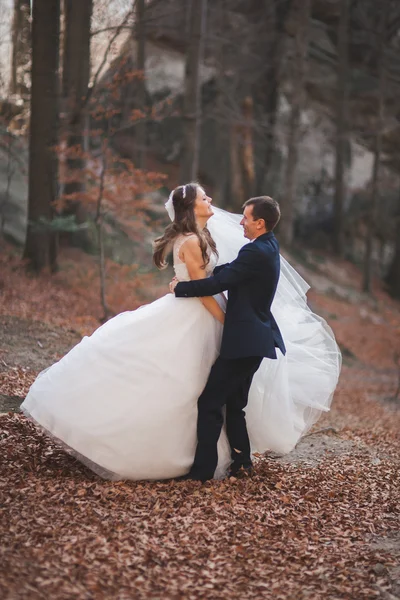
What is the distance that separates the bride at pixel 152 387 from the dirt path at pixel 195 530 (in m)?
0.27

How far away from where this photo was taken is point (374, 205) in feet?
80.4

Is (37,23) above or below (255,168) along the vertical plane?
above

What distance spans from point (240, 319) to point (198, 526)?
174 cm

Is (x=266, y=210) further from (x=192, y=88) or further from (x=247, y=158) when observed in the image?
(x=247, y=158)

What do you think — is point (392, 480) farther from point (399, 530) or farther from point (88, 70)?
point (88, 70)

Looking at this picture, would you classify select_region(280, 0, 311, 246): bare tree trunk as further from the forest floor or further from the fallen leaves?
the fallen leaves

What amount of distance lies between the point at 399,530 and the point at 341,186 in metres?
22.5

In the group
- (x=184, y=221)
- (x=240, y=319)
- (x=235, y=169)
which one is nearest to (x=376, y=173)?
(x=235, y=169)

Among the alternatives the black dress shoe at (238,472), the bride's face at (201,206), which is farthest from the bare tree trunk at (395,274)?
the bride's face at (201,206)

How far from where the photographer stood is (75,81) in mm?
14039

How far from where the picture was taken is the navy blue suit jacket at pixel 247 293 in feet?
18.5

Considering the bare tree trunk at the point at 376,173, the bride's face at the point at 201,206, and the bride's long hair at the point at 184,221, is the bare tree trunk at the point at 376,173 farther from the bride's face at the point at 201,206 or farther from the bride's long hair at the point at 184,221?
the bride's long hair at the point at 184,221

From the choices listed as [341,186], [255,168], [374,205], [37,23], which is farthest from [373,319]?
[37,23]

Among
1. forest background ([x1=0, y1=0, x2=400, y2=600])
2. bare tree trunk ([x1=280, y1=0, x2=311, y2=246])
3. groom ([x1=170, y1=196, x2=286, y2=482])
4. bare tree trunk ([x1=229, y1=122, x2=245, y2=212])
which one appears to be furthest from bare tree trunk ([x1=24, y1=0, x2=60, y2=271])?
bare tree trunk ([x1=229, y1=122, x2=245, y2=212])
